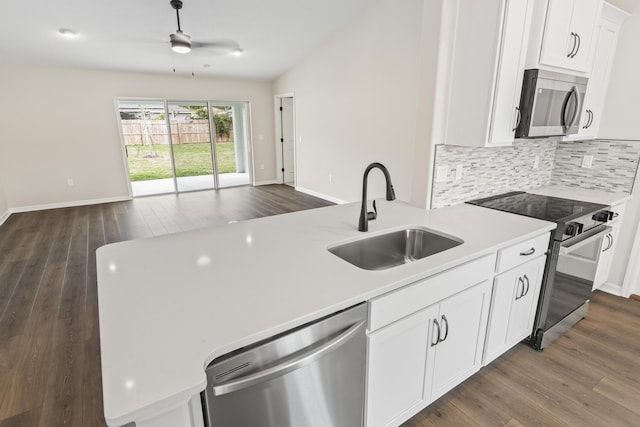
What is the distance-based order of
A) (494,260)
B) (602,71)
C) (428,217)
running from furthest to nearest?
(602,71) → (428,217) → (494,260)

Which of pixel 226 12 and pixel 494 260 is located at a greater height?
pixel 226 12

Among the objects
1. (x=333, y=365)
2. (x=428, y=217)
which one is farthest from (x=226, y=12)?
(x=333, y=365)

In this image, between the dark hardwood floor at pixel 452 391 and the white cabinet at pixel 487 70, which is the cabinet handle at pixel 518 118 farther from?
the dark hardwood floor at pixel 452 391

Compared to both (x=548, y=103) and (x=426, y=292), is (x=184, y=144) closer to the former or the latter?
(x=548, y=103)

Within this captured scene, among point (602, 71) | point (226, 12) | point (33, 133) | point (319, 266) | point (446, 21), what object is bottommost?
point (319, 266)

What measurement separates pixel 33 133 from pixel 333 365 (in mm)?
6742

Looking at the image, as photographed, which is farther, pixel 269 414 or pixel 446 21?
pixel 446 21

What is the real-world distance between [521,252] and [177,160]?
6661 mm

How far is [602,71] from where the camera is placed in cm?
249

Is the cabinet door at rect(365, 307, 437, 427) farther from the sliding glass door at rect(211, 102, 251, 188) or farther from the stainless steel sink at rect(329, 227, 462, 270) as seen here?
the sliding glass door at rect(211, 102, 251, 188)

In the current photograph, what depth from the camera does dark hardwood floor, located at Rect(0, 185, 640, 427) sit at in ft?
5.57

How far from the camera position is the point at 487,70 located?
176 cm

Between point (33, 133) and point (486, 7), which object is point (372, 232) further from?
point (33, 133)

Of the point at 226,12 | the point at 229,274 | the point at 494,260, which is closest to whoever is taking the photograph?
the point at 229,274
